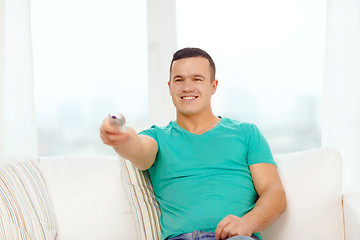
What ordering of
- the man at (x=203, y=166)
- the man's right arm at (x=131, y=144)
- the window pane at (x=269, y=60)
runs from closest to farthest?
the man's right arm at (x=131, y=144) < the man at (x=203, y=166) < the window pane at (x=269, y=60)

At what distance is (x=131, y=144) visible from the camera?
65.4 inches

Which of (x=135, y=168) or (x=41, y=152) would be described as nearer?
(x=135, y=168)

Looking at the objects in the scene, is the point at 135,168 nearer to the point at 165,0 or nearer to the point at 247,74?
the point at 247,74

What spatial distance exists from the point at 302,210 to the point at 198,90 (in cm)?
66

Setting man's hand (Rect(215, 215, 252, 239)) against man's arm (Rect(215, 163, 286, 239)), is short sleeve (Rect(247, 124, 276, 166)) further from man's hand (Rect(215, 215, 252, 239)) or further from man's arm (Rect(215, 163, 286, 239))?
man's hand (Rect(215, 215, 252, 239))

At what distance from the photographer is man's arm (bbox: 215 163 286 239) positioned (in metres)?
1.67

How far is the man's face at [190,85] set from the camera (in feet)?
6.53

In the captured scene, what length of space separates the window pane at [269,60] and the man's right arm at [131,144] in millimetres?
1017

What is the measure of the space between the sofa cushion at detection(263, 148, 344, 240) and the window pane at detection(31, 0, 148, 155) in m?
1.25

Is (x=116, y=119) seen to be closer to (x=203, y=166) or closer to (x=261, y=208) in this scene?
(x=203, y=166)

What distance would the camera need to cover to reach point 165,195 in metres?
1.93

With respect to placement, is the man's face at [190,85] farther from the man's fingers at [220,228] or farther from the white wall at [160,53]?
the white wall at [160,53]

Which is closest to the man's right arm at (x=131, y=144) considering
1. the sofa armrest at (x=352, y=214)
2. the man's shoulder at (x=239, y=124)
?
the man's shoulder at (x=239, y=124)

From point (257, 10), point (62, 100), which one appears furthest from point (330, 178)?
point (62, 100)
